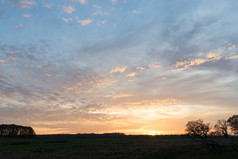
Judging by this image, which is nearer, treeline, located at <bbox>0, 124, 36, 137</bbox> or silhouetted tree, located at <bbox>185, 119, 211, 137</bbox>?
silhouetted tree, located at <bbox>185, 119, 211, 137</bbox>

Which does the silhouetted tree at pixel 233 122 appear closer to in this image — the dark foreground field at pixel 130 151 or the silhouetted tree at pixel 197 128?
the silhouetted tree at pixel 197 128

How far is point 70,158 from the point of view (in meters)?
31.9

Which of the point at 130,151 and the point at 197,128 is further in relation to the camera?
the point at 197,128

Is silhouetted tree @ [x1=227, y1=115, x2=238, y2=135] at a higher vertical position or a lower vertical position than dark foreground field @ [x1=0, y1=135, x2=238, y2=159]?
higher

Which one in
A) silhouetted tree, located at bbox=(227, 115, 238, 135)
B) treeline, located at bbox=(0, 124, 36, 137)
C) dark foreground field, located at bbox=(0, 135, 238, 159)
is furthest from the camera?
treeline, located at bbox=(0, 124, 36, 137)

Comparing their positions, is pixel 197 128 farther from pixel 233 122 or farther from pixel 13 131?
pixel 13 131

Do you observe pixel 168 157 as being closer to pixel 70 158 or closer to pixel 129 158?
pixel 129 158

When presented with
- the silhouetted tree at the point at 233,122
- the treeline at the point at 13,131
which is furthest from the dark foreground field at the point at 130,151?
the treeline at the point at 13,131

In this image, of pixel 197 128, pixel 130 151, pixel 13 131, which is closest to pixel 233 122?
pixel 197 128

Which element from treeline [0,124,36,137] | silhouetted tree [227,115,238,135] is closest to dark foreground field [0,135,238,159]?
silhouetted tree [227,115,238,135]

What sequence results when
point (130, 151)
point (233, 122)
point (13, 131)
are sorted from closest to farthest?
1. point (130, 151)
2. point (233, 122)
3. point (13, 131)

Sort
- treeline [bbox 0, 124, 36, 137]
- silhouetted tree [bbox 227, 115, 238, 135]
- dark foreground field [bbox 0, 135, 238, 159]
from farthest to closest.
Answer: treeline [bbox 0, 124, 36, 137]
silhouetted tree [bbox 227, 115, 238, 135]
dark foreground field [bbox 0, 135, 238, 159]

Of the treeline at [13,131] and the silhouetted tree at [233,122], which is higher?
the silhouetted tree at [233,122]

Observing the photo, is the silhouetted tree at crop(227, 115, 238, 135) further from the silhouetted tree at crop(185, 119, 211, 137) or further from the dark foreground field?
the dark foreground field
